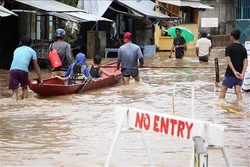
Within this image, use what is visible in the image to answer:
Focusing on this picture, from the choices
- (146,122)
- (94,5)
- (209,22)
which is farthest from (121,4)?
(146,122)

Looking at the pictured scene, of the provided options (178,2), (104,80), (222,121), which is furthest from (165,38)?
(222,121)

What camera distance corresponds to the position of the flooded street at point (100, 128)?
838cm

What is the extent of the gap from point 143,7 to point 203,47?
712 cm

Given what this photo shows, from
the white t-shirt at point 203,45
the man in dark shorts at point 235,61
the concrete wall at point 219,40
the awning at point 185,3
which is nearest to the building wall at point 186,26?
the awning at point 185,3

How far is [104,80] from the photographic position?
16.4 meters

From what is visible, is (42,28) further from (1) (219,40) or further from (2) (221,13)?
(2) (221,13)

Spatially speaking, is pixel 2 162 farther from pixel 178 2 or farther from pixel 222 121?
pixel 178 2

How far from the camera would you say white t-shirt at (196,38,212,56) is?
23391 millimetres

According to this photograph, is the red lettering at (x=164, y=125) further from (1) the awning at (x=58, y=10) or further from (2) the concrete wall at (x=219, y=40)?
(2) the concrete wall at (x=219, y=40)

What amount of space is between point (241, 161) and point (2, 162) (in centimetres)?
301

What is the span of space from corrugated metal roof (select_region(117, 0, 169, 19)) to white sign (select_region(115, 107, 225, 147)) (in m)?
21.9

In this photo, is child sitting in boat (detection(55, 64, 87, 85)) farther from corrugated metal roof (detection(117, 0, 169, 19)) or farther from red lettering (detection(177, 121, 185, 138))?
corrugated metal roof (detection(117, 0, 169, 19))

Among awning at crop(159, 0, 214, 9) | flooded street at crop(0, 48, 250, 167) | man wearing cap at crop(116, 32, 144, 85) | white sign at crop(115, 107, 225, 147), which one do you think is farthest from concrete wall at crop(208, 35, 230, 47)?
white sign at crop(115, 107, 225, 147)

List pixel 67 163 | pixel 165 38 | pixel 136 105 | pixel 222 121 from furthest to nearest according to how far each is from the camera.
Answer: pixel 165 38 → pixel 136 105 → pixel 222 121 → pixel 67 163
